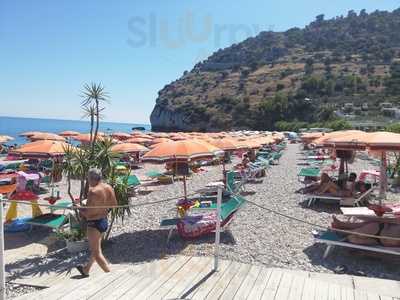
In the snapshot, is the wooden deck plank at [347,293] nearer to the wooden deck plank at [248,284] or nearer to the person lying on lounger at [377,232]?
the wooden deck plank at [248,284]

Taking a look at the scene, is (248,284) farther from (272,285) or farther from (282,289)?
(282,289)

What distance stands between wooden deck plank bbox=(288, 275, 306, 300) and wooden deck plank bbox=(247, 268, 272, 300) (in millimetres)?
309

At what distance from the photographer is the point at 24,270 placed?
7.37 m

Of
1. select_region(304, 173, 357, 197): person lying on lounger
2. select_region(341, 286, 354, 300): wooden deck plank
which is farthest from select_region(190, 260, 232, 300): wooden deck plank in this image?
select_region(304, 173, 357, 197): person lying on lounger

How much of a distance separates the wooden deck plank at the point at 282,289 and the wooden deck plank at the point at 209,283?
626 millimetres

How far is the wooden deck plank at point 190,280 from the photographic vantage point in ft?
15.4

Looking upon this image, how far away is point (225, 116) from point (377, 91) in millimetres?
30278

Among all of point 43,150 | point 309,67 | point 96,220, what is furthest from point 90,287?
point 309,67

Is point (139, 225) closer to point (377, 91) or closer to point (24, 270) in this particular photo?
point (24, 270)

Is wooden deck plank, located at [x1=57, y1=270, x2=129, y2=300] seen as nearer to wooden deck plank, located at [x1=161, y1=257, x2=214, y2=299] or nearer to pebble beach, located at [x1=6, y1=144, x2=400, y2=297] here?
wooden deck plank, located at [x1=161, y1=257, x2=214, y2=299]

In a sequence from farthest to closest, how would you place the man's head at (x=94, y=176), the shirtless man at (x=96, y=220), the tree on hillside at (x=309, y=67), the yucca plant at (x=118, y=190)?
the tree on hillside at (x=309, y=67) < the yucca plant at (x=118, y=190) < the man's head at (x=94, y=176) < the shirtless man at (x=96, y=220)

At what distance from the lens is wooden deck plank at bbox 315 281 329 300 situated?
184 inches

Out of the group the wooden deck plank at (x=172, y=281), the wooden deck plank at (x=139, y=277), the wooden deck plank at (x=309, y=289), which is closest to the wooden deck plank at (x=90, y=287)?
the wooden deck plank at (x=139, y=277)

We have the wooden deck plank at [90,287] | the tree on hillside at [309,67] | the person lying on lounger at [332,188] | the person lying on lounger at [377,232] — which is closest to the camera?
the wooden deck plank at [90,287]
